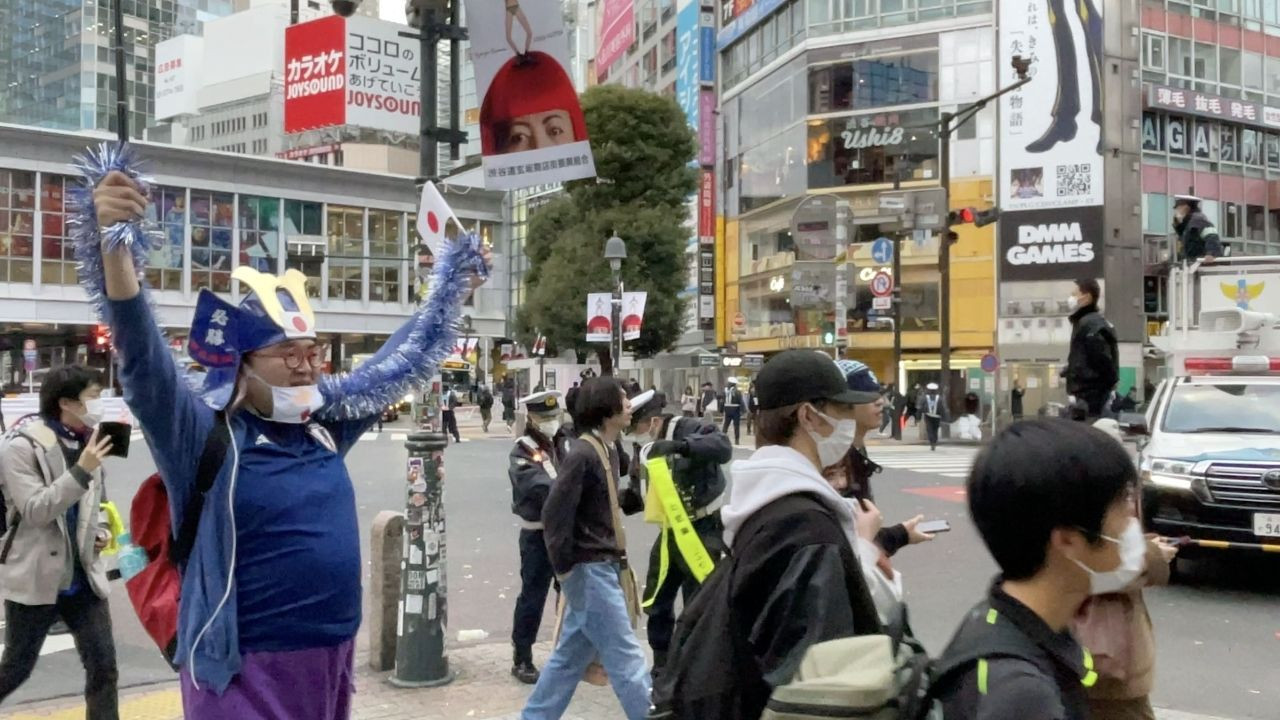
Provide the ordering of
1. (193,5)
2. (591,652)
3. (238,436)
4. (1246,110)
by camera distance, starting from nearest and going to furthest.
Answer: (238,436) → (591,652) → (1246,110) → (193,5)

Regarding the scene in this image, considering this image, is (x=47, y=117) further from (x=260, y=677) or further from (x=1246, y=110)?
(x=260, y=677)

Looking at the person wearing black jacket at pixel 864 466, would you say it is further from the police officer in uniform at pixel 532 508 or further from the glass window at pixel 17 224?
the glass window at pixel 17 224

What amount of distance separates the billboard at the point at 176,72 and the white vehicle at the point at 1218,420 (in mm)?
75451

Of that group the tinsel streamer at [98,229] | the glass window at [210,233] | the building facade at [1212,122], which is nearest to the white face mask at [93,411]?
the tinsel streamer at [98,229]

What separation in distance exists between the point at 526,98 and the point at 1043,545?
5.32 meters

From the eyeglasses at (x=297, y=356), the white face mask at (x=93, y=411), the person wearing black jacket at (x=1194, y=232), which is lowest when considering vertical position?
the white face mask at (x=93, y=411)

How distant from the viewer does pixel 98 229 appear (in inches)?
103

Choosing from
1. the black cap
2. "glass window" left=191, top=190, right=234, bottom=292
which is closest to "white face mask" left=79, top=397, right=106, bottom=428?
the black cap

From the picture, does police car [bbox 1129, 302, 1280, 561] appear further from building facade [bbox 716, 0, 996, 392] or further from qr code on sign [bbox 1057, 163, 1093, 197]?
qr code on sign [bbox 1057, 163, 1093, 197]

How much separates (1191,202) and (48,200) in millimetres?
46631

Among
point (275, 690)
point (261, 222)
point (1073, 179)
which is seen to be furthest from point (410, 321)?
point (261, 222)

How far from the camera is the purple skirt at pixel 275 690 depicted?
9.42 ft

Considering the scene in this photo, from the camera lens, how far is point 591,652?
509 centimetres

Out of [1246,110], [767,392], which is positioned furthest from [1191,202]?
[1246,110]
